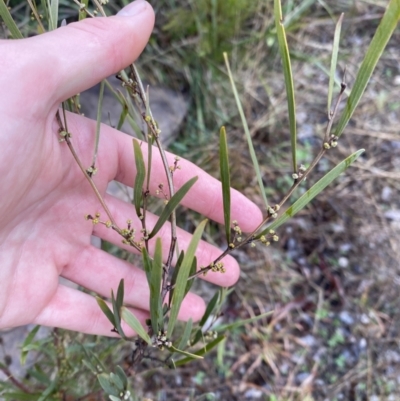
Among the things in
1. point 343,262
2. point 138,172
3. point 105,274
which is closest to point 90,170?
point 138,172

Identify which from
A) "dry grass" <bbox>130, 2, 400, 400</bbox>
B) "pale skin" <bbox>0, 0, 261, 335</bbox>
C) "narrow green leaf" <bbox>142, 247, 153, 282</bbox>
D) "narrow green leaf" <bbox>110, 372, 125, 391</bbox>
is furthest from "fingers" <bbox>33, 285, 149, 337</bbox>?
"dry grass" <bbox>130, 2, 400, 400</bbox>

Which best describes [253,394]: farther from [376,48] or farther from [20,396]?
[376,48]

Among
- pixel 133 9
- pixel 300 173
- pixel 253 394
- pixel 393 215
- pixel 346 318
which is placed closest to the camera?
pixel 300 173

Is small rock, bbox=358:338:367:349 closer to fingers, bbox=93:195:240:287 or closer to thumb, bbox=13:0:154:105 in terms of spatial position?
fingers, bbox=93:195:240:287

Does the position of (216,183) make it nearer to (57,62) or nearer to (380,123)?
(57,62)

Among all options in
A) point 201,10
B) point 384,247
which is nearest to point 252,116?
point 201,10

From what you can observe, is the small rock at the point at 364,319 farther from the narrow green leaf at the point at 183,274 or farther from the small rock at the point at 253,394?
the narrow green leaf at the point at 183,274

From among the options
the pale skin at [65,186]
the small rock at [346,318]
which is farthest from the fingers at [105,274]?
the small rock at [346,318]
